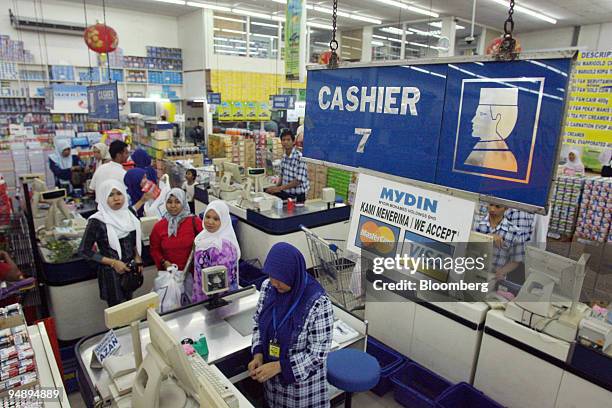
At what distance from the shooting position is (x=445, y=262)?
2.17 m

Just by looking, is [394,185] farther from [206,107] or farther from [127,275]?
[206,107]

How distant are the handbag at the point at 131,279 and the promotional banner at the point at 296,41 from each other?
4069 mm

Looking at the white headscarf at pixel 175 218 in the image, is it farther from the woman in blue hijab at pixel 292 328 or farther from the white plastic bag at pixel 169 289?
the woman in blue hijab at pixel 292 328

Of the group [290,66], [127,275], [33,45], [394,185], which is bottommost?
[127,275]

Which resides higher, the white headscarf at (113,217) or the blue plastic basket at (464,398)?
the white headscarf at (113,217)

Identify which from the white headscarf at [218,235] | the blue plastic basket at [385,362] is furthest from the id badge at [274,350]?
the blue plastic basket at [385,362]

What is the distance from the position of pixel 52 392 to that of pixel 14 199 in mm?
6230

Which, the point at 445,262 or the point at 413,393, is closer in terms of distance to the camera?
the point at 445,262

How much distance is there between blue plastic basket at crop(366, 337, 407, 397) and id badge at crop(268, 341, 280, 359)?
1513 millimetres

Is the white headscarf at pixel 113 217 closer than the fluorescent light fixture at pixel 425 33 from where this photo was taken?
Yes

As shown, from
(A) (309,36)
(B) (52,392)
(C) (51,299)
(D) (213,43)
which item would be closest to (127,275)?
(C) (51,299)

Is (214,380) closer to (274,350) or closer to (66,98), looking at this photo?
(274,350)

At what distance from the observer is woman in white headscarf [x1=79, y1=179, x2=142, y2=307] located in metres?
3.35

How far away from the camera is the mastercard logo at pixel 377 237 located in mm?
1928
